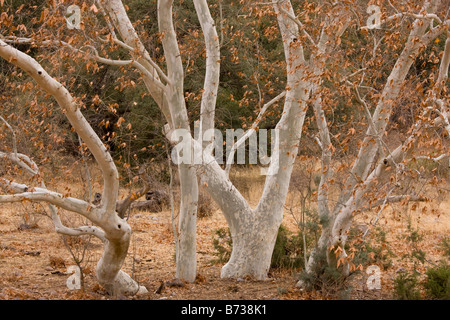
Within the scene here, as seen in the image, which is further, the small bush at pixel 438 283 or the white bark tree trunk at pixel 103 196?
the small bush at pixel 438 283

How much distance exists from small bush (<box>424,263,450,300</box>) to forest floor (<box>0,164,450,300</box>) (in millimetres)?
558

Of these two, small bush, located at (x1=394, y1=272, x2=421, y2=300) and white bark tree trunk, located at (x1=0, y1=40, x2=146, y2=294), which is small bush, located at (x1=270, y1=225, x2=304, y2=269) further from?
white bark tree trunk, located at (x1=0, y1=40, x2=146, y2=294)

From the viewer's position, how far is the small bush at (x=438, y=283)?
23.6 feet

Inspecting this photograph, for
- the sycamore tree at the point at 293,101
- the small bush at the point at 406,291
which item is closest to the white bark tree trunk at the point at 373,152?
the sycamore tree at the point at 293,101

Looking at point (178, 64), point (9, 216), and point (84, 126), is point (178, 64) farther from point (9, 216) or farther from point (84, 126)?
point (9, 216)

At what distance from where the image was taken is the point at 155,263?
33.2 feet

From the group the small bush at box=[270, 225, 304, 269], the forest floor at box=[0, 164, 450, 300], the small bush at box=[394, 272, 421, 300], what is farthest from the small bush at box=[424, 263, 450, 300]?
the small bush at box=[270, 225, 304, 269]

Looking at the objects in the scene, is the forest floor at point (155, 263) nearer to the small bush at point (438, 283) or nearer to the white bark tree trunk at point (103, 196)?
the white bark tree trunk at point (103, 196)

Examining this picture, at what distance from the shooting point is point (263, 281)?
845 centimetres

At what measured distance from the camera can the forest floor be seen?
7527 millimetres

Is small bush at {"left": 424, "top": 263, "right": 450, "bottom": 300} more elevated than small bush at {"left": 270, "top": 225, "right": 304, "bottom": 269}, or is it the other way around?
small bush at {"left": 270, "top": 225, "right": 304, "bottom": 269}

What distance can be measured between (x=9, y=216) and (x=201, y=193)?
4.41m

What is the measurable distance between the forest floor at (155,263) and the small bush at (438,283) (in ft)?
1.83

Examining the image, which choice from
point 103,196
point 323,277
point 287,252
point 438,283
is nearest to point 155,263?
point 287,252
